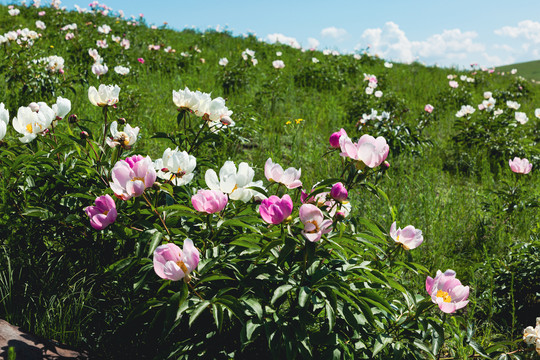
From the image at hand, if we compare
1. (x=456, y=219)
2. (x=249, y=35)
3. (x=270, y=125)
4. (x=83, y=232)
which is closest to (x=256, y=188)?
(x=83, y=232)

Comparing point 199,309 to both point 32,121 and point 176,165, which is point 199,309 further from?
point 32,121

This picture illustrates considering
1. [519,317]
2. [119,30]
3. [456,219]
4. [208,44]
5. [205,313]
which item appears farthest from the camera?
[208,44]

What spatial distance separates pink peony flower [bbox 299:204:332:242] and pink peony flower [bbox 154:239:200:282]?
1.06ft

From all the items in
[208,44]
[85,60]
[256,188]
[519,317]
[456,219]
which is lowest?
[519,317]

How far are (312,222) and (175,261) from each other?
1.36 ft

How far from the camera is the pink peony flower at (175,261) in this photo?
1.14 m

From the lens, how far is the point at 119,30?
A: 313 inches

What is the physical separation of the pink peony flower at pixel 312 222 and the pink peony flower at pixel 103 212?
2.06 feet

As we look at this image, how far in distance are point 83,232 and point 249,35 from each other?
9.55m

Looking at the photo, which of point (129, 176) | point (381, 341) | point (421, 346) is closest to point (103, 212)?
point (129, 176)

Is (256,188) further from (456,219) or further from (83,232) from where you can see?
(456,219)

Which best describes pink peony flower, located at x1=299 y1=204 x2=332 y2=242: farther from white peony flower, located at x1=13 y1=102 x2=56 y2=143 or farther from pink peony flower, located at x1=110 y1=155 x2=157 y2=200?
white peony flower, located at x1=13 y1=102 x2=56 y2=143

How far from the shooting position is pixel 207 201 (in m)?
1.24

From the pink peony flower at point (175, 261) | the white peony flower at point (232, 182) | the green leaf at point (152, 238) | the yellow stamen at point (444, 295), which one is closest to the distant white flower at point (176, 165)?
the white peony flower at point (232, 182)
